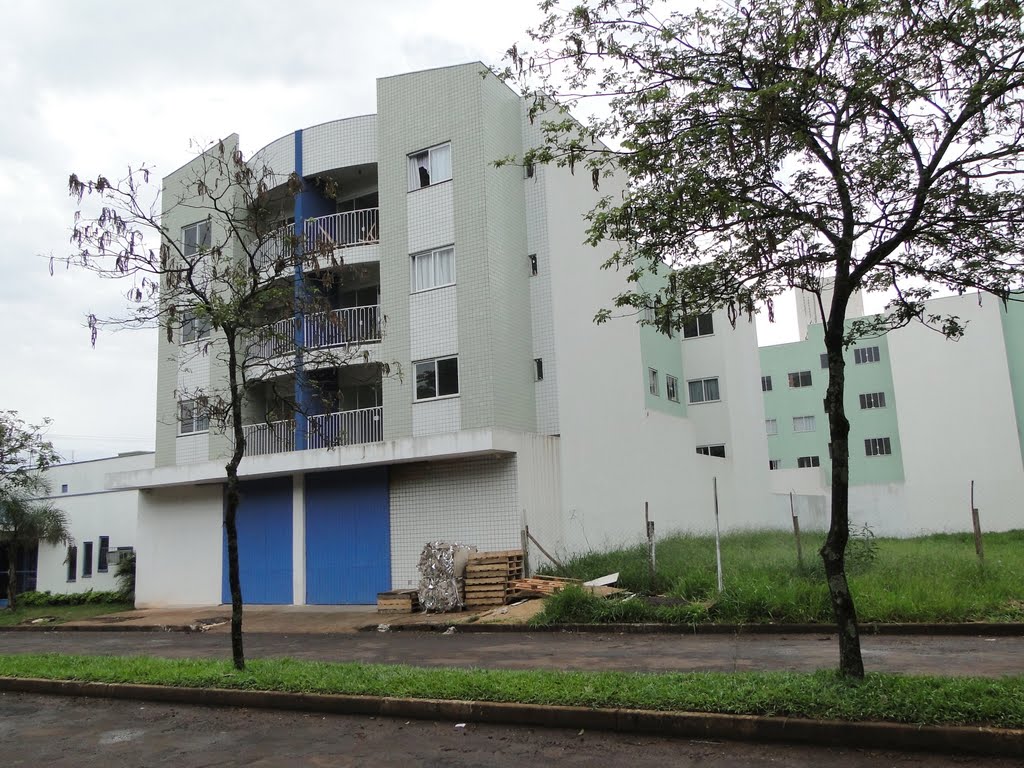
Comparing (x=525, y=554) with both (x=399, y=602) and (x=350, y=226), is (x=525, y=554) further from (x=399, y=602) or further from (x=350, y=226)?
(x=350, y=226)

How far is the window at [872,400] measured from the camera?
44.6 m

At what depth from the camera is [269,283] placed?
10.9 meters

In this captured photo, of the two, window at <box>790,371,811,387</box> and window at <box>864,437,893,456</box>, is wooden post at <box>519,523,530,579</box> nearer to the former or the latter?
window at <box>864,437,893,456</box>

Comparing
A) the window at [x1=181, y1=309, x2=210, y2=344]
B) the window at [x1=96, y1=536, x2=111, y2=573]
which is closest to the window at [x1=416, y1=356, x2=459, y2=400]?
the window at [x1=181, y1=309, x2=210, y2=344]

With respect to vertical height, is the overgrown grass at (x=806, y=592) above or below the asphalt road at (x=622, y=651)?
above

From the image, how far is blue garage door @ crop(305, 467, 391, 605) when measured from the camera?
21562 millimetres

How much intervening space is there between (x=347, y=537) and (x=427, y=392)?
4.42m

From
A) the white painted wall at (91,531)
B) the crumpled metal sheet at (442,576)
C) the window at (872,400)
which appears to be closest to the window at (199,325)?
the crumpled metal sheet at (442,576)

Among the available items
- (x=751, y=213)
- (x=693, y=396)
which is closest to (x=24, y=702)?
(x=751, y=213)

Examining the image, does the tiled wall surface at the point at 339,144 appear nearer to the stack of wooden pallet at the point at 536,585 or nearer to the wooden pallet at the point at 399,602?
the wooden pallet at the point at 399,602

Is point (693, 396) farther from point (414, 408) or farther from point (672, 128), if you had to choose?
point (672, 128)

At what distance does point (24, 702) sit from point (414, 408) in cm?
1188

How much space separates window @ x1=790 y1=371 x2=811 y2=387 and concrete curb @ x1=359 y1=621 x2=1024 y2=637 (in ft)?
123

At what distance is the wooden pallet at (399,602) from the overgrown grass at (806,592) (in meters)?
4.61
